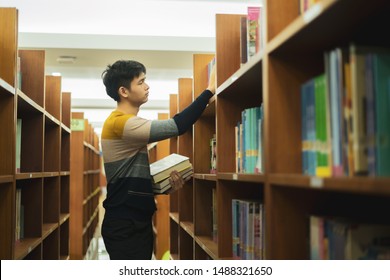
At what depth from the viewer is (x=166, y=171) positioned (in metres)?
2.32

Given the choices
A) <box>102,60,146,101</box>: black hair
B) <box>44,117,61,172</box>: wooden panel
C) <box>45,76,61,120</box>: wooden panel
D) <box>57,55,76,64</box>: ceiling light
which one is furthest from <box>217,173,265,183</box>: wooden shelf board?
<box>57,55,76,64</box>: ceiling light

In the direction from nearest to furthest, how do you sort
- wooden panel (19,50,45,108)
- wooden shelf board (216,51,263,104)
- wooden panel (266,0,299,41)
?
wooden panel (266,0,299,41)
wooden shelf board (216,51,263,104)
wooden panel (19,50,45,108)

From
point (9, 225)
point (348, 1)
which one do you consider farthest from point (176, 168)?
point (348, 1)

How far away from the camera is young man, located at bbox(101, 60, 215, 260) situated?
2139 millimetres

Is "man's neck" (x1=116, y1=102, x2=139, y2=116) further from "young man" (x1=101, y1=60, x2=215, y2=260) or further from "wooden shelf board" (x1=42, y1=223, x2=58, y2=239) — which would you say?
"wooden shelf board" (x1=42, y1=223, x2=58, y2=239)

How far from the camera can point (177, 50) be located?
4543 mm

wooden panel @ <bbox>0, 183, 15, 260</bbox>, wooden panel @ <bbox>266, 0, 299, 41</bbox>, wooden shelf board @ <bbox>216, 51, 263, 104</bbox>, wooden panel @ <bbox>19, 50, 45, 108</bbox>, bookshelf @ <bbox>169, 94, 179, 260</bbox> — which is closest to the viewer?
wooden panel @ <bbox>266, 0, 299, 41</bbox>

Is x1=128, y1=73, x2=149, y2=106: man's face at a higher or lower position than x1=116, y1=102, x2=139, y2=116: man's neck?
higher

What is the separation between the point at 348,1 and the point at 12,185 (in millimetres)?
1702

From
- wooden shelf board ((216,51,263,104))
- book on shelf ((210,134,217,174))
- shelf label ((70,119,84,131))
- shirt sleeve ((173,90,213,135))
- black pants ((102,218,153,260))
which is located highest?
shelf label ((70,119,84,131))

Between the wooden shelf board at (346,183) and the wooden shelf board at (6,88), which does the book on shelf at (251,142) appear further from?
the wooden shelf board at (6,88)

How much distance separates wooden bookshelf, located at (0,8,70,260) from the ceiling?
65 centimetres

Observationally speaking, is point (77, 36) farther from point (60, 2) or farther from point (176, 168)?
point (176, 168)

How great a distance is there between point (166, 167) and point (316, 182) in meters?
1.38
